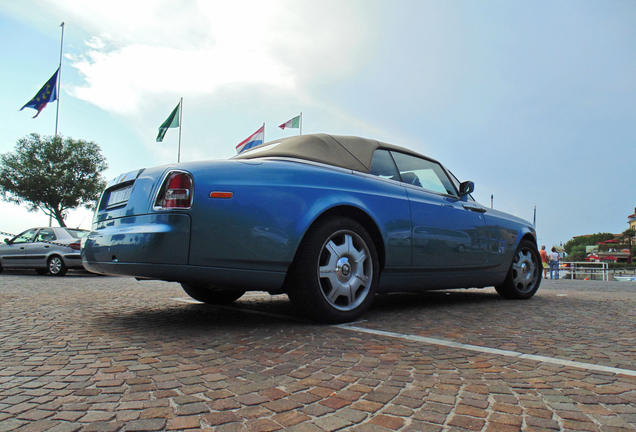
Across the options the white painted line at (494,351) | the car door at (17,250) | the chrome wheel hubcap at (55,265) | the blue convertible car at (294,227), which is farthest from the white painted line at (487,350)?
the car door at (17,250)

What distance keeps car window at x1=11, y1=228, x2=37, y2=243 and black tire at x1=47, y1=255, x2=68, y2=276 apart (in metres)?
1.24

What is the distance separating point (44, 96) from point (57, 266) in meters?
19.7

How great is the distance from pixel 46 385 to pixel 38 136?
3634 cm

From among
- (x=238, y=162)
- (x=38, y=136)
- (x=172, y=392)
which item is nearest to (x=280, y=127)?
(x=38, y=136)

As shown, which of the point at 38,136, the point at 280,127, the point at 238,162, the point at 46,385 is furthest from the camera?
the point at 38,136

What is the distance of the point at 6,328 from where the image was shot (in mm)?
3293

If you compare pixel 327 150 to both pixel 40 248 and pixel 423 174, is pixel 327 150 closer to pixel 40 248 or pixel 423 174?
pixel 423 174

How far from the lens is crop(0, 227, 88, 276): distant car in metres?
12.2

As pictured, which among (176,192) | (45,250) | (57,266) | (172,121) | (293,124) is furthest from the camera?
(293,124)

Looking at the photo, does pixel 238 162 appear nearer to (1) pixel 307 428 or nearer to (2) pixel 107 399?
(2) pixel 107 399

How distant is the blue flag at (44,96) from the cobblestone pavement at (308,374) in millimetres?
27750

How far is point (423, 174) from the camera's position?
4809 millimetres

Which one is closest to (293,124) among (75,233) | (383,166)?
(75,233)

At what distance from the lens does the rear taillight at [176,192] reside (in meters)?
2.97
